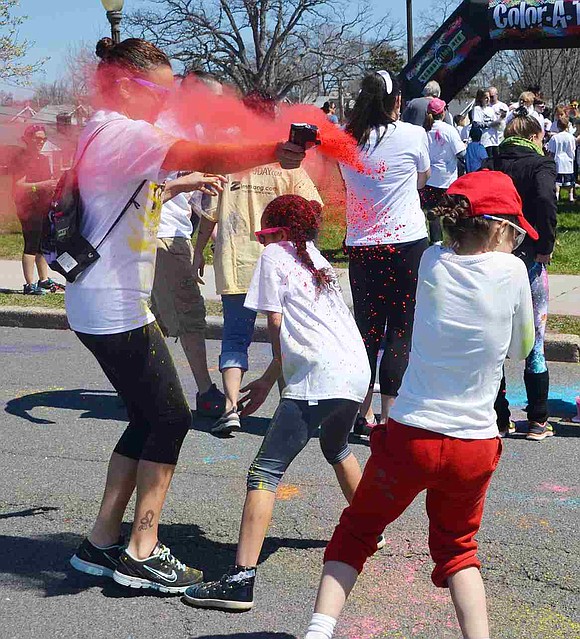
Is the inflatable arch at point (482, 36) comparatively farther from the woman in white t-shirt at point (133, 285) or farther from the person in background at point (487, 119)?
the woman in white t-shirt at point (133, 285)

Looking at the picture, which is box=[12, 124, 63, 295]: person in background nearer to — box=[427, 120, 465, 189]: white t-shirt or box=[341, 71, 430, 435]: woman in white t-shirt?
box=[341, 71, 430, 435]: woman in white t-shirt

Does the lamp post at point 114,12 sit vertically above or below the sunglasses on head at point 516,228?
above

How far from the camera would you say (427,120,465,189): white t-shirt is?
34.1ft

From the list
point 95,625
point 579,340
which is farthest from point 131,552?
point 579,340

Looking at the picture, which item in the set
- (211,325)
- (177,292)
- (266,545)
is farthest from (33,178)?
(211,325)

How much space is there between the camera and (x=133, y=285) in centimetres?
351

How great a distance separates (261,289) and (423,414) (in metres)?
1.19

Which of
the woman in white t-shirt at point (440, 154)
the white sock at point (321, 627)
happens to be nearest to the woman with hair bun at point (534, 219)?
the white sock at point (321, 627)

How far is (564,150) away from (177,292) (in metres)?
13.7

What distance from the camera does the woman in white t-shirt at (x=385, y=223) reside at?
195 inches

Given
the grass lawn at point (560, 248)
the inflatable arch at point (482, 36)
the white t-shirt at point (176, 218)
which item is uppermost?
the inflatable arch at point (482, 36)

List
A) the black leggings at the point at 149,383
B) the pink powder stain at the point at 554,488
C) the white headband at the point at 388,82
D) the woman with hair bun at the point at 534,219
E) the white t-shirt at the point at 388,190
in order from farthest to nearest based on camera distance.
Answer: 1. the woman with hair bun at the point at 534,219
2. the white t-shirt at the point at 388,190
3. the white headband at the point at 388,82
4. the pink powder stain at the point at 554,488
5. the black leggings at the point at 149,383

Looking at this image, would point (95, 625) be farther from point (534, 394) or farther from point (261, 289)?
point (534, 394)

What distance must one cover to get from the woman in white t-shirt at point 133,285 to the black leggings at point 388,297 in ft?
6.35
